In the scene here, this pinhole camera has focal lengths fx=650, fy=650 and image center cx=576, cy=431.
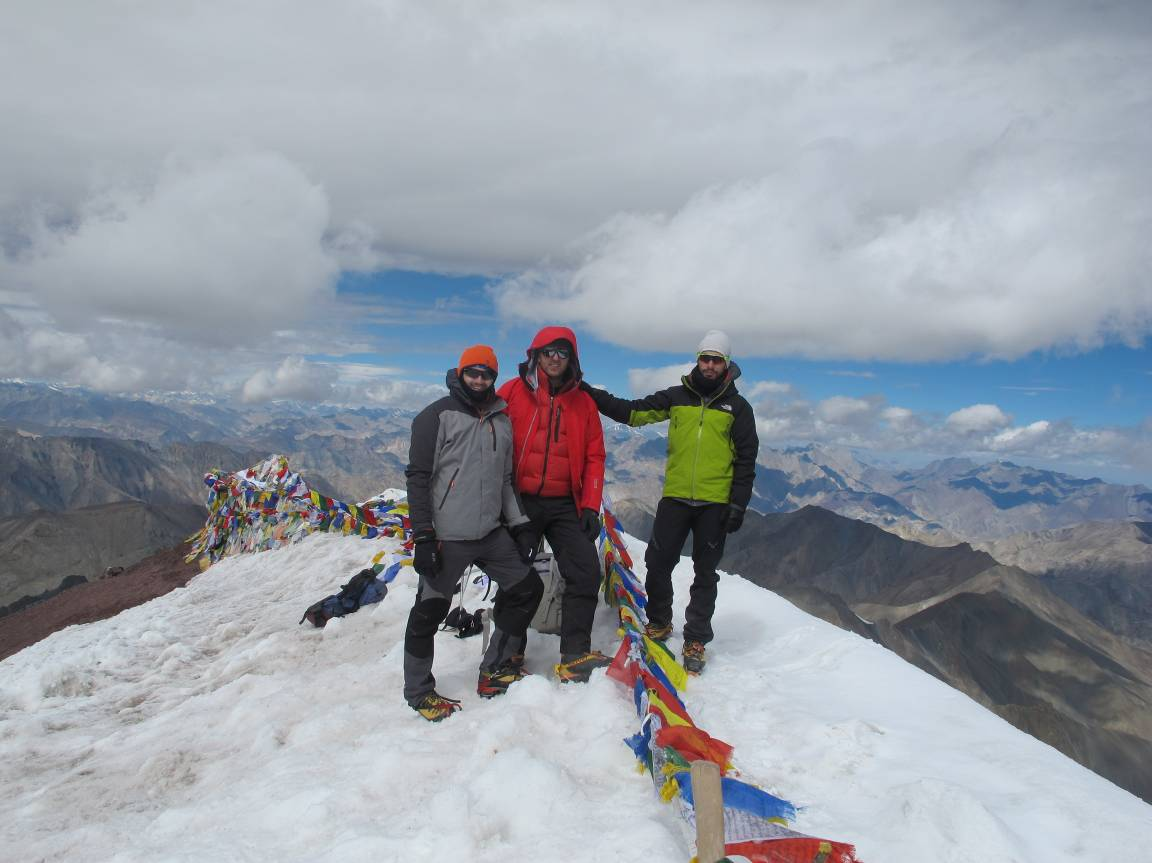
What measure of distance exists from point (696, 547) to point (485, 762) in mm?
3499

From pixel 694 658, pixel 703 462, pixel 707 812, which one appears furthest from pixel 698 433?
pixel 707 812

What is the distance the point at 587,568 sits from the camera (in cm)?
663

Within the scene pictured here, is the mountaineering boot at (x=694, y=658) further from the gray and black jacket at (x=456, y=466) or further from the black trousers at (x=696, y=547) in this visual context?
the gray and black jacket at (x=456, y=466)

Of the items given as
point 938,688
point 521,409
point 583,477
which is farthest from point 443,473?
point 938,688

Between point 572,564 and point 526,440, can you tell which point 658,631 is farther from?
point 526,440

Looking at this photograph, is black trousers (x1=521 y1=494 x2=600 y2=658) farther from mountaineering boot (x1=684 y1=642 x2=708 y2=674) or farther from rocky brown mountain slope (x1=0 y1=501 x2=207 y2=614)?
rocky brown mountain slope (x1=0 y1=501 x2=207 y2=614)

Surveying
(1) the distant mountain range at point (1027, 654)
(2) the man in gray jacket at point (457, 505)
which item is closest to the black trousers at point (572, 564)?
(2) the man in gray jacket at point (457, 505)

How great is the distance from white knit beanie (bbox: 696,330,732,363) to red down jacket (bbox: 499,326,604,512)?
1406mm

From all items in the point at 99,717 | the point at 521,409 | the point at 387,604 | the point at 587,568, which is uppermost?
the point at 521,409

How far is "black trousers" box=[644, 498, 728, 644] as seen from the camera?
7129 mm

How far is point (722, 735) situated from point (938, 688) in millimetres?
2686

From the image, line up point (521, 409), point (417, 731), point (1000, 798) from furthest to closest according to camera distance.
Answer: point (521, 409)
point (417, 731)
point (1000, 798)

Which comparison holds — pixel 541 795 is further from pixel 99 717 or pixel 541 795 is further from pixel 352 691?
pixel 99 717

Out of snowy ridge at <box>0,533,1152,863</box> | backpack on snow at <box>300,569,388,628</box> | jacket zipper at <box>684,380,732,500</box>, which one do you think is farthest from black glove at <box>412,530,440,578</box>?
backpack on snow at <box>300,569,388,628</box>
